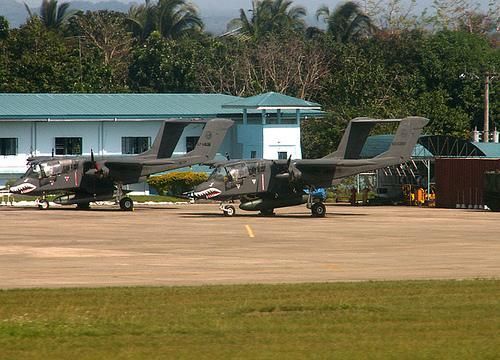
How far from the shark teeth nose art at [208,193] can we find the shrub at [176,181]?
17337 millimetres

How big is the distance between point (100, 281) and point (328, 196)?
41685mm

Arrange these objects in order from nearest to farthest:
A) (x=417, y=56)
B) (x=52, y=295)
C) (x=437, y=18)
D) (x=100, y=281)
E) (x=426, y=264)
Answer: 1. (x=52, y=295)
2. (x=100, y=281)
3. (x=426, y=264)
4. (x=417, y=56)
5. (x=437, y=18)

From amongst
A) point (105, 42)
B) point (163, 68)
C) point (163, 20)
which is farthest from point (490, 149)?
point (163, 20)

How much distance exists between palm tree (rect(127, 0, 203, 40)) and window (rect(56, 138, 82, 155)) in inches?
1724

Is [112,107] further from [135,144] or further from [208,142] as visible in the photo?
[208,142]

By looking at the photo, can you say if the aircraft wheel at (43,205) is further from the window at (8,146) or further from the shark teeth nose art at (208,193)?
the window at (8,146)

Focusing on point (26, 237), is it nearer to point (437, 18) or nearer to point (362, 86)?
point (362, 86)

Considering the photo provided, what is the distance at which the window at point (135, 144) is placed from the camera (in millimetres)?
71562

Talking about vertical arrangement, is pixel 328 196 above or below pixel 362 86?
below

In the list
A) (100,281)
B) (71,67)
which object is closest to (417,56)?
(71,67)

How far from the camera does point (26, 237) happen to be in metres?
34.2

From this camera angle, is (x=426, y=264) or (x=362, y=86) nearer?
(x=426, y=264)

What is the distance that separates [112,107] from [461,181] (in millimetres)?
24516

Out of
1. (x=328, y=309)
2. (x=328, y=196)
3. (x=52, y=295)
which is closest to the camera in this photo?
(x=328, y=309)
